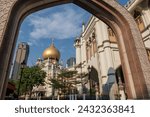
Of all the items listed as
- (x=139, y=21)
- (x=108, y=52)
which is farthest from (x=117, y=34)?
(x=139, y=21)

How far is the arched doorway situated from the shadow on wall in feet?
36.5

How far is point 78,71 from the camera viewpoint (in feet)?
88.5

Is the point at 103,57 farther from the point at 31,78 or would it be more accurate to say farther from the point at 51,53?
the point at 51,53

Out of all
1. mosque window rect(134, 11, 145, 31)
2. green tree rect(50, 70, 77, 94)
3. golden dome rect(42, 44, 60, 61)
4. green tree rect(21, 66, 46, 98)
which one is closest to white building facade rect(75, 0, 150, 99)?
mosque window rect(134, 11, 145, 31)

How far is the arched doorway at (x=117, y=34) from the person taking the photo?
454cm

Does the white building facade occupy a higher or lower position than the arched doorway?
higher

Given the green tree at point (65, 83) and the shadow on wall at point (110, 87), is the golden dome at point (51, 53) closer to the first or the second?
the green tree at point (65, 83)

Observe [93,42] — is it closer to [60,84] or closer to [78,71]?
[78,71]

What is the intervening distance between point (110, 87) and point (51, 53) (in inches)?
1175

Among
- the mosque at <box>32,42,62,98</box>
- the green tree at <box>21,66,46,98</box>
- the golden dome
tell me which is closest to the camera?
the green tree at <box>21,66,46,98</box>

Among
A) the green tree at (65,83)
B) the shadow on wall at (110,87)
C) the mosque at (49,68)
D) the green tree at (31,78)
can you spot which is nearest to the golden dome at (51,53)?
the mosque at (49,68)

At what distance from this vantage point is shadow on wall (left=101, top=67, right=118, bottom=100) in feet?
54.3

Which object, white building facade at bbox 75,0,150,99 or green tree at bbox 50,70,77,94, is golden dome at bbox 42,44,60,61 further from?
white building facade at bbox 75,0,150,99

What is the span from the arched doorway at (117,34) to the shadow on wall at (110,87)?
36.5 feet
